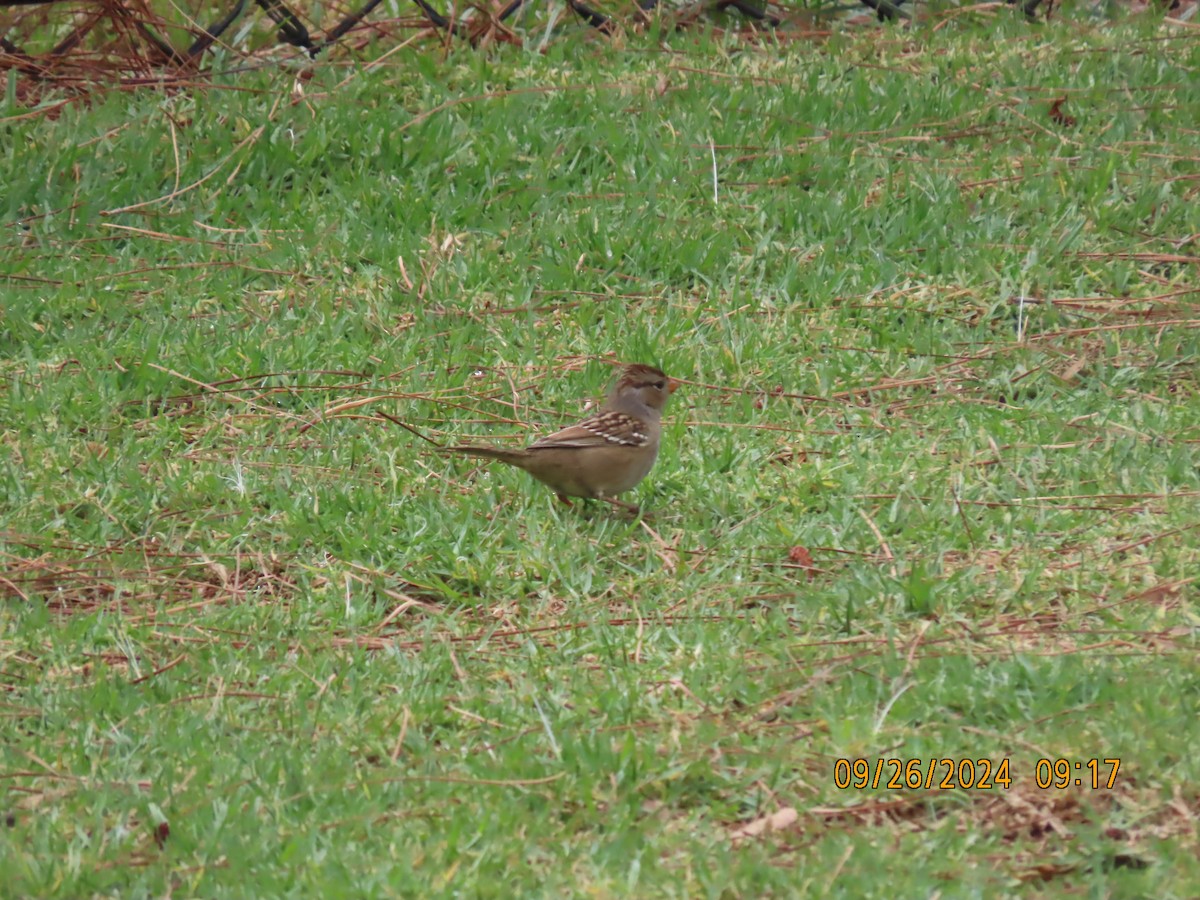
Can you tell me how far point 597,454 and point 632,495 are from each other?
518 mm

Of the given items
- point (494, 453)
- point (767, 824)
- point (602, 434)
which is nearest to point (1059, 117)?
point (602, 434)

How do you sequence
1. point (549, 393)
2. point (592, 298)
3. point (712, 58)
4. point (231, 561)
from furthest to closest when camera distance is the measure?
point (712, 58), point (592, 298), point (549, 393), point (231, 561)

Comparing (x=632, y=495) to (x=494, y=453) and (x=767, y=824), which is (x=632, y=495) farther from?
(x=767, y=824)

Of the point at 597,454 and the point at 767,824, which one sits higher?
the point at 767,824

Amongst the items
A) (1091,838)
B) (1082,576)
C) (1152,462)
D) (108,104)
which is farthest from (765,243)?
(1091,838)

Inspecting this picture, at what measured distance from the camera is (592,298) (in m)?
7.70

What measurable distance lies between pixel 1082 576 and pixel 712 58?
5.83 metres

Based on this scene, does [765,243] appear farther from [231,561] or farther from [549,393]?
[231,561]

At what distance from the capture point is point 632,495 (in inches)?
243
